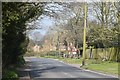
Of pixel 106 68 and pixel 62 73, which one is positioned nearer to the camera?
pixel 62 73

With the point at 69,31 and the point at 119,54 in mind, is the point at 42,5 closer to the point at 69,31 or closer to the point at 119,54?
the point at 119,54

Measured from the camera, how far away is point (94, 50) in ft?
249

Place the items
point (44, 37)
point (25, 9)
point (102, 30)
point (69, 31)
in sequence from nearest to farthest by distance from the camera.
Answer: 1. point (25, 9)
2. point (102, 30)
3. point (69, 31)
4. point (44, 37)

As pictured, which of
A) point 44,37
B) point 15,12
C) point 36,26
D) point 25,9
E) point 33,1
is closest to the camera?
point 15,12

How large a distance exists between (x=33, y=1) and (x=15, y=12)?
3.55m

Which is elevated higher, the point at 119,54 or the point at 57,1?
the point at 57,1

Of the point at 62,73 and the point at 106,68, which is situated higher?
the point at 62,73

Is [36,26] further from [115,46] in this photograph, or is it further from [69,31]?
[69,31]

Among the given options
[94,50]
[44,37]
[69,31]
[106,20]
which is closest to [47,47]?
[44,37]

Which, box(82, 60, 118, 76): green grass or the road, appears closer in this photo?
the road

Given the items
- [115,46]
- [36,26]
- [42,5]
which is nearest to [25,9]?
[42,5]

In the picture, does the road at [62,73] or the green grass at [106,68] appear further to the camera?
the green grass at [106,68]

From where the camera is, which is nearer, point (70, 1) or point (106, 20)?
point (70, 1)

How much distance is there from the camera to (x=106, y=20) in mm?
62625
